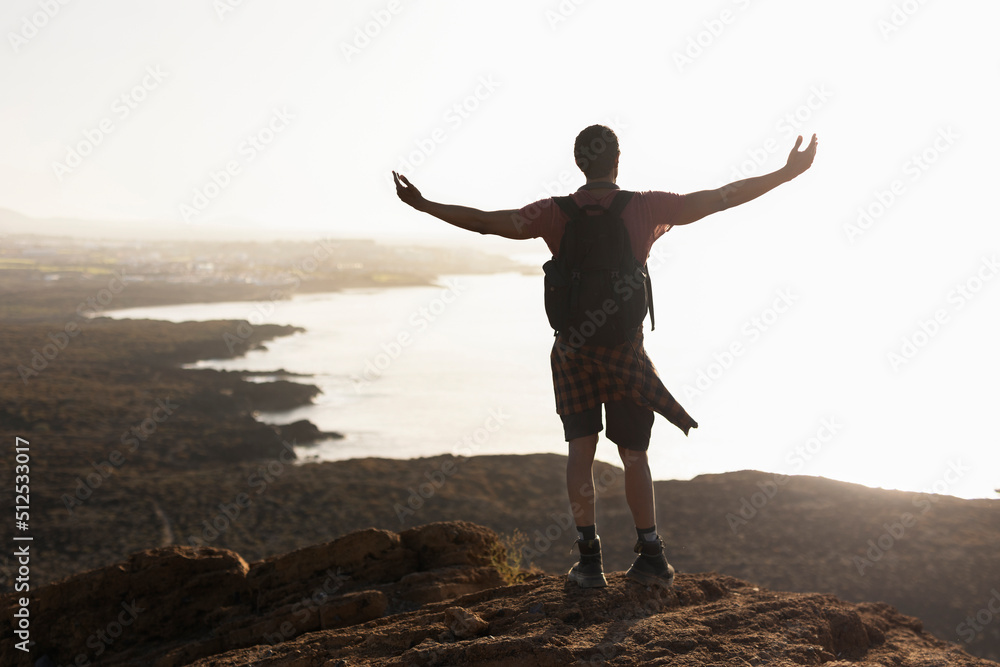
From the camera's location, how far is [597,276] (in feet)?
11.5

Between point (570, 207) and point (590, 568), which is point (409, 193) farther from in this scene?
point (590, 568)

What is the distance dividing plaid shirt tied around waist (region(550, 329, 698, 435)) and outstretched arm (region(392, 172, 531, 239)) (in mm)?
636

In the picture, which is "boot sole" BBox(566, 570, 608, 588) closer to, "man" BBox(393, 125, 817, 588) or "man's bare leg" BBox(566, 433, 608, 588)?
"man's bare leg" BBox(566, 433, 608, 588)

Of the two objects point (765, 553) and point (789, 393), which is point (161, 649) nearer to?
point (765, 553)

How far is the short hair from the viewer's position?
3572 millimetres

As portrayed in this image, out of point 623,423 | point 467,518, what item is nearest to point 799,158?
point 623,423

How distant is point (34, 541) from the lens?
14812mm

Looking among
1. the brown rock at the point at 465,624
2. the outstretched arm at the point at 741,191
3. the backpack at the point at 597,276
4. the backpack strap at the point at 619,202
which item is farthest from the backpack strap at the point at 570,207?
the brown rock at the point at 465,624

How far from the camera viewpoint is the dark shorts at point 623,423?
3.65 m

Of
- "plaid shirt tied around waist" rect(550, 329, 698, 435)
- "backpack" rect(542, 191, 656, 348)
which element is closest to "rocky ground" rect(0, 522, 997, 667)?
"plaid shirt tied around waist" rect(550, 329, 698, 435)

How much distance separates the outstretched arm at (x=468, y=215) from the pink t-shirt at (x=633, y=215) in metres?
0.06

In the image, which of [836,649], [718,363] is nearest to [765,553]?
[836,649]

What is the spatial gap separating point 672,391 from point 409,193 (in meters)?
40.3

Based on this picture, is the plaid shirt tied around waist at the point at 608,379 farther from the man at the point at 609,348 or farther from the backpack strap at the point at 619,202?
the backpack strap at the point at 619,202
